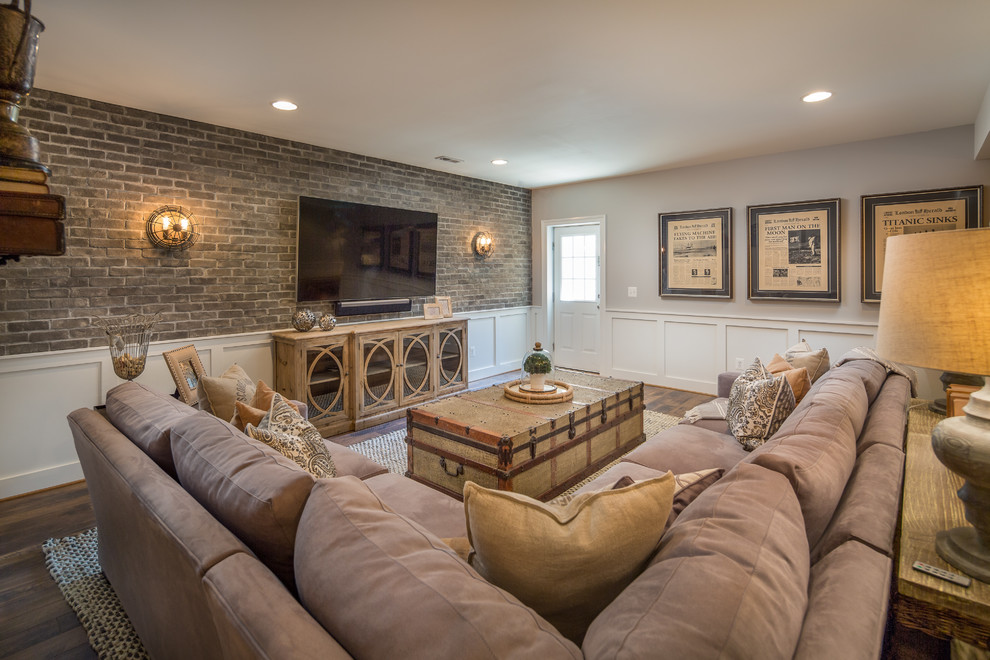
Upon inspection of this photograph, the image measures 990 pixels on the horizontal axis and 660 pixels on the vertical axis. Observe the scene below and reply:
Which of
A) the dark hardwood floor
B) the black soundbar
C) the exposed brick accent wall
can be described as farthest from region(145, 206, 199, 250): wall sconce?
the dark hardwood floor

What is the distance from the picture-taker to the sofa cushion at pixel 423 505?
1693 mm

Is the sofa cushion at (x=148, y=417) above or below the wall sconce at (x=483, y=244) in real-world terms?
below

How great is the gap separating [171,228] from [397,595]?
3631 mm

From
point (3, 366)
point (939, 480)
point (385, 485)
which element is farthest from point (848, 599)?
point (3, 366)

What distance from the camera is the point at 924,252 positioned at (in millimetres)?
1003

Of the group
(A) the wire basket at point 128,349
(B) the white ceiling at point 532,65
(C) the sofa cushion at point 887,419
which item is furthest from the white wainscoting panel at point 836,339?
(A) the wire basket at point 128,349

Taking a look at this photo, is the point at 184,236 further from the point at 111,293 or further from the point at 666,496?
the point at 666,496

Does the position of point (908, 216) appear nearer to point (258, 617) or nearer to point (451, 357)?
point (451, 357)

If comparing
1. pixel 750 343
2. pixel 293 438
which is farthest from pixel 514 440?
pixel 750 343

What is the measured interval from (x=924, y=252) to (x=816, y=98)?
2873 mm

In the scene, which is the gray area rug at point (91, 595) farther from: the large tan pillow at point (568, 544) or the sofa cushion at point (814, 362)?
the large tan pillow at point (568, 544)

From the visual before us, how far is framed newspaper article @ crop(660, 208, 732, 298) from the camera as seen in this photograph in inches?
201

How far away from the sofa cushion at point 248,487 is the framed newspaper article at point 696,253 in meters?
4.87

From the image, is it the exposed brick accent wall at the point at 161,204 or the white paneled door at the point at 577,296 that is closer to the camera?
the exposed brick accent wall at the point at 161,204
